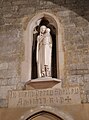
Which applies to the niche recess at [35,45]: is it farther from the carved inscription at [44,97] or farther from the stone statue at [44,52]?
the carved inscription at [44,97]

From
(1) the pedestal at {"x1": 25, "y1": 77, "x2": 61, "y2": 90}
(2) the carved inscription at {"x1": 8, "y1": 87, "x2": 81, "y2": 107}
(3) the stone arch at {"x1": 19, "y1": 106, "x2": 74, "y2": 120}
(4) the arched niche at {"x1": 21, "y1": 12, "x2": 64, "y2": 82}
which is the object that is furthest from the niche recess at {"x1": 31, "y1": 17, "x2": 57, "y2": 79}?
(3) the stone arch at {"x1": 19, "y1": 106, "x2": 74, "y2": 120}

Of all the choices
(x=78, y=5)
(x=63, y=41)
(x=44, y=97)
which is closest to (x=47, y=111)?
(x=44, y=97)

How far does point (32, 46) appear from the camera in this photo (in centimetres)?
481

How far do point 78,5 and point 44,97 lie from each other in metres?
1.89

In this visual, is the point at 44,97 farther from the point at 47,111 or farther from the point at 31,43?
the point at 31,43

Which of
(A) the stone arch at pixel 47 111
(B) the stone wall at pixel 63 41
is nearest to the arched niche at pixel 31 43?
(B) the stone wall at pixel 63 41

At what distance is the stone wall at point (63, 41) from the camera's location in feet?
14.1

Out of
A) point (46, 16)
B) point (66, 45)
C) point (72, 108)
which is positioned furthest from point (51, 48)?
point (72, 108)

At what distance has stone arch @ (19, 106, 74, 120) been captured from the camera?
3.86 meters

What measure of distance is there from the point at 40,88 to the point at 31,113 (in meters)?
0.44

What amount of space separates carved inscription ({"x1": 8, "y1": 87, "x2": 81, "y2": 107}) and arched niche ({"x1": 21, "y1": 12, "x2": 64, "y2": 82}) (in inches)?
10.7

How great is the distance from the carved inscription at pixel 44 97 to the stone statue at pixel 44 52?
34 cm

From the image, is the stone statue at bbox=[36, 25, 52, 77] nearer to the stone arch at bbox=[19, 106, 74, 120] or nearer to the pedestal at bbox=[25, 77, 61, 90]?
the pedestal at bbox=[25, 77, 61, 90]

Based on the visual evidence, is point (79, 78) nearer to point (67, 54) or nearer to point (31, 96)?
point (67, 54)
